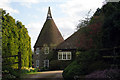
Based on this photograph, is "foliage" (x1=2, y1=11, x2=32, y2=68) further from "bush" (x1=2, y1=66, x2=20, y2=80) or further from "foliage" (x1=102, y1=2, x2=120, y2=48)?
"foliage" (x1=102, y1=2, x2=120, y2=48)

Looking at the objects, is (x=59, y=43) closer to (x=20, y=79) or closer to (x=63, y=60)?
(x=63, y=60)

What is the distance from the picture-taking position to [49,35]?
107 ft

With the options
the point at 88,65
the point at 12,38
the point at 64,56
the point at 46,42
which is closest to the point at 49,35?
the point at 46,42

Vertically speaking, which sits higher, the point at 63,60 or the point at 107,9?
the point at 107,9

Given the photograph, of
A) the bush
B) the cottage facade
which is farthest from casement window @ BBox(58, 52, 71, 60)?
the bush

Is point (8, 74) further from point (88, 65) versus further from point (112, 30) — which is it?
point (112, 30)

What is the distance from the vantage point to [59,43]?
32.6 m

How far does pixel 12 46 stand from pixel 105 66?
11534 mm

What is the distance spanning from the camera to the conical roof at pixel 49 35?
32.3 m

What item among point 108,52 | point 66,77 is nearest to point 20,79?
point 66,77

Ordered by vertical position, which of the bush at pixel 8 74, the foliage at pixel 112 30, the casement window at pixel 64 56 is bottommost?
the bush at pixel 8 74

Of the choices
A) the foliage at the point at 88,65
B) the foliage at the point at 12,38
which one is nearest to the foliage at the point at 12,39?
the foliage at the point at 12,38

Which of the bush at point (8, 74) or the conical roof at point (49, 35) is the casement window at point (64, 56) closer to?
the conical roof at point (49, 35)

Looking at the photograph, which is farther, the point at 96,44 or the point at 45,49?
the point at 45,49
